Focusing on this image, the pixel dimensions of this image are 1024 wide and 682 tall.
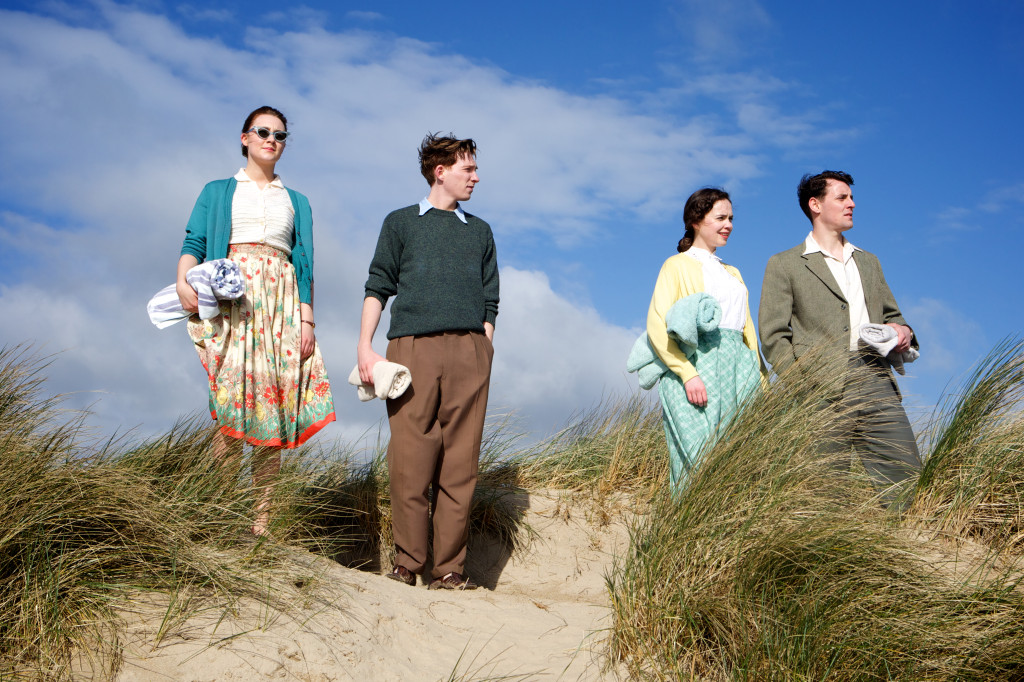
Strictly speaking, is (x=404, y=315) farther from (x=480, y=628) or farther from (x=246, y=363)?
(x=480, y=628)

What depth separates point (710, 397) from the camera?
4.44 meters

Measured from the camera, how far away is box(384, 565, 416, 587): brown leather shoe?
4273mm

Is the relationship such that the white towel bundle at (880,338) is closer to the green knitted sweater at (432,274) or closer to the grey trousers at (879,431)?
the grey trousers at (879,431)

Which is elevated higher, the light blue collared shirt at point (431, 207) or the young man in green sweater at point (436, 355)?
the light blue collared shirt at point (431, 207)

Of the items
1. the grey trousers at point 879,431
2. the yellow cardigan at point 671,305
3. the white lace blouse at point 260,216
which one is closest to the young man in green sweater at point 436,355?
the white lace blouse at point 260,216

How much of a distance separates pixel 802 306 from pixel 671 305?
0.91 m

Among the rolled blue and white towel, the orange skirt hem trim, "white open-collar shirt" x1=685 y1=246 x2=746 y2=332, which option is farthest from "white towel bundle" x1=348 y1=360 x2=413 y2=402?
"white open-collar shirt" x1=685 y1=246 x2=746 y2=332

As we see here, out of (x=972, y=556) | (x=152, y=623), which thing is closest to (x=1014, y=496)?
(x=972, y=556)

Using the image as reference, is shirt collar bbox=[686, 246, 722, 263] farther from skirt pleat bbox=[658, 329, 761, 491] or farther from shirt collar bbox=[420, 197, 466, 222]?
shirt collar bbox=[420, 197, 466, 222]

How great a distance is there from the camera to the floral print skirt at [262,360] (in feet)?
14.2

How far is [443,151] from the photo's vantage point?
4.55 meters

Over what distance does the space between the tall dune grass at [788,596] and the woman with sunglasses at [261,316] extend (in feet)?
6.31

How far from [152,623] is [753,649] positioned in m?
2.23

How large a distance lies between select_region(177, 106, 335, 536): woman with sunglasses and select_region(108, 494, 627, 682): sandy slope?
2.73ft
